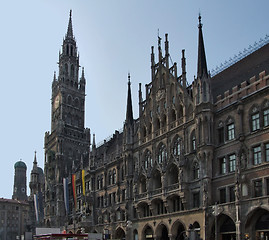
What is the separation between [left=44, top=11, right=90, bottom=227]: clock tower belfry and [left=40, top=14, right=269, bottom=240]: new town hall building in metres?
10.5

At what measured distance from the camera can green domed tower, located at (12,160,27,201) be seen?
152 m

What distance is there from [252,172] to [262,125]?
4291mm

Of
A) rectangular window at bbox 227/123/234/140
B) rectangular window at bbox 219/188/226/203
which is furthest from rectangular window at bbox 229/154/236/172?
rectangular window at bbox 219/188/226/203

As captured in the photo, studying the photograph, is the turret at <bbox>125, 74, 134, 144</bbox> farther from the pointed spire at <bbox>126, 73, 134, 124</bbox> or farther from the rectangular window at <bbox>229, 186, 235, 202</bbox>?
the rectangular window at <bbox>229, 186, 235, 202</bbox>

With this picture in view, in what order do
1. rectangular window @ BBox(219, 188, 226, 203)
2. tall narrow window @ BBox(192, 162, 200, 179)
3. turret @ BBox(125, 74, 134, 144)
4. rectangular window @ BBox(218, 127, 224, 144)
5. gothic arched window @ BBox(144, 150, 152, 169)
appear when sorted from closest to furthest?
rectangular window @ BBox(219, 188, 226, 203)
rectangular window @ BBox(218, 127, 224, 144)
tall narrow window @ BBox(192, 162, 200, 179)
gothic arched window @ BBox(144, 150, 152, 169)
turret @ BBox(125, 74, 134, 144)

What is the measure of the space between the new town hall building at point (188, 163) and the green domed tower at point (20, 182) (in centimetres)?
8443

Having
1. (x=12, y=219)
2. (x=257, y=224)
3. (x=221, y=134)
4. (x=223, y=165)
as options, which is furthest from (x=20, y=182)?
(x=257, y=224)

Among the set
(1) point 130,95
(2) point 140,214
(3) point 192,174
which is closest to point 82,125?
(1) point 130,95

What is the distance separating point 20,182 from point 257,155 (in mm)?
128679

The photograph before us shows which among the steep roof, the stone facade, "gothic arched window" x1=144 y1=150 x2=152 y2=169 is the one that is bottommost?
the stone facade

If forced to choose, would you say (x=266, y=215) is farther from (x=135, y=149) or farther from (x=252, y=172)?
(x=135, y=149)

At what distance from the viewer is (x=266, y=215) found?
3716cm

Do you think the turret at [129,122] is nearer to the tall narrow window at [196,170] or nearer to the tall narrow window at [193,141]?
the tall narrow window at [193,141]

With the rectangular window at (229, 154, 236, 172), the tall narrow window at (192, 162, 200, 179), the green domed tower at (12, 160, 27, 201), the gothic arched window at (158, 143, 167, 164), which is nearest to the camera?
the rectangular window at (229, 154, 236, 172)
